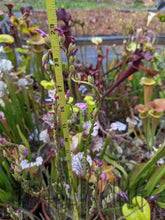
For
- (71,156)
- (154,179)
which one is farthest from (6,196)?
(154,179)

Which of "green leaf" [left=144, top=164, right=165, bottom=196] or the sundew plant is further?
"green leaf" [left=144, top=164, right=165, bottom=196]

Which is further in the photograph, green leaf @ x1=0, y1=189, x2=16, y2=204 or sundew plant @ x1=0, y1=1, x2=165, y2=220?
green leaf @ x1=0, y1=189, x2=16, y2=204

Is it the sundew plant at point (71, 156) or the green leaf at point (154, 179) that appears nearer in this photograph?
the sundew plant at point (71, 156)

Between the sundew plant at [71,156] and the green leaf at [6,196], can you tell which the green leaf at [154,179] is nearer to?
the sundew plant at [71,156]

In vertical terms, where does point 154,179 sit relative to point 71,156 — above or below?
below

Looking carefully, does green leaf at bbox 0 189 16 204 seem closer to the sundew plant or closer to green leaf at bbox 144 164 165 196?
the sundew plant

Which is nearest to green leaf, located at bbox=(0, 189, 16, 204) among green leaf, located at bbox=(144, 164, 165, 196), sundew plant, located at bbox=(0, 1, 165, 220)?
sundew plant, located at bbox=(0, 1, 165, 220)

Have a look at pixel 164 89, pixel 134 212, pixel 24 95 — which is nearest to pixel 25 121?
pixel 24 95

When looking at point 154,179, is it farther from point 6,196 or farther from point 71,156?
point 6,196

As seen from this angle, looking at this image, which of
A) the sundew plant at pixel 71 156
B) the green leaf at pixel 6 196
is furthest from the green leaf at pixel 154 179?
the green leaf at pixel 6 196

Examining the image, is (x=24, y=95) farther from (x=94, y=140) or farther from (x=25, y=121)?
(x=94, y=140)

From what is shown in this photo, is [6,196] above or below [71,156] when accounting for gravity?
below
